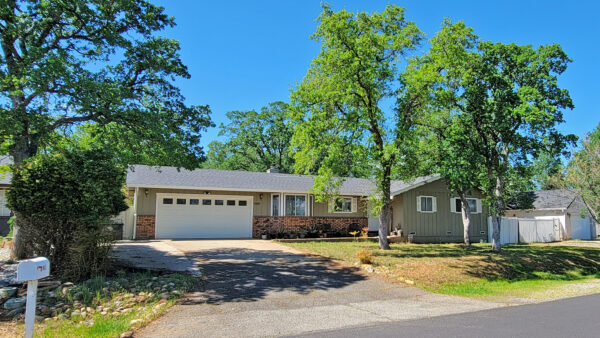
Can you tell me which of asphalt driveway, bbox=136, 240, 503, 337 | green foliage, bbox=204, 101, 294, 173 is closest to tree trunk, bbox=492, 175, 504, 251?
asphalt driveway, bbox=136, 240, 503, 337

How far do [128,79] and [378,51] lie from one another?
858cm

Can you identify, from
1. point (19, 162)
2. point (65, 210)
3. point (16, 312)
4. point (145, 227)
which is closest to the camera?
point (16, 312)

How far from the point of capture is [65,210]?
28.5 ft

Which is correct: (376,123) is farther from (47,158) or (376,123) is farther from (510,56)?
(47,158)

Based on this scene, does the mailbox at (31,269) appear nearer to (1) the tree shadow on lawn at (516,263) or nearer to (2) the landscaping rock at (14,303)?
(2) the landscaping rock at (14,303)

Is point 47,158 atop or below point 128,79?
below

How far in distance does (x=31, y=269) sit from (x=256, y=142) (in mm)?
38166

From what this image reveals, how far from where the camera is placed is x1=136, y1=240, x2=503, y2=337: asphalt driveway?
6.19 meters

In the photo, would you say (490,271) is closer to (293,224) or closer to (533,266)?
(533,266)

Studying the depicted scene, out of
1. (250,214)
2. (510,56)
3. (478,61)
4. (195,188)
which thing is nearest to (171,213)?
(195,188)

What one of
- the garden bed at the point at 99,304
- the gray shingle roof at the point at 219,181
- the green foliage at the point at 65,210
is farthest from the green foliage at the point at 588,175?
the green foliage at the point at 65,210

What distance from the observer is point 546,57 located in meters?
14.2

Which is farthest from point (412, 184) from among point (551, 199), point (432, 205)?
point (551, 199)

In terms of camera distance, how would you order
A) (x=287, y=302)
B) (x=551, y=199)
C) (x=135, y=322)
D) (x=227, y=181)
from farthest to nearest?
(x=551, y=199) < (x=227, y=181) < (x=287, y=302) < (x=135, y=322)
